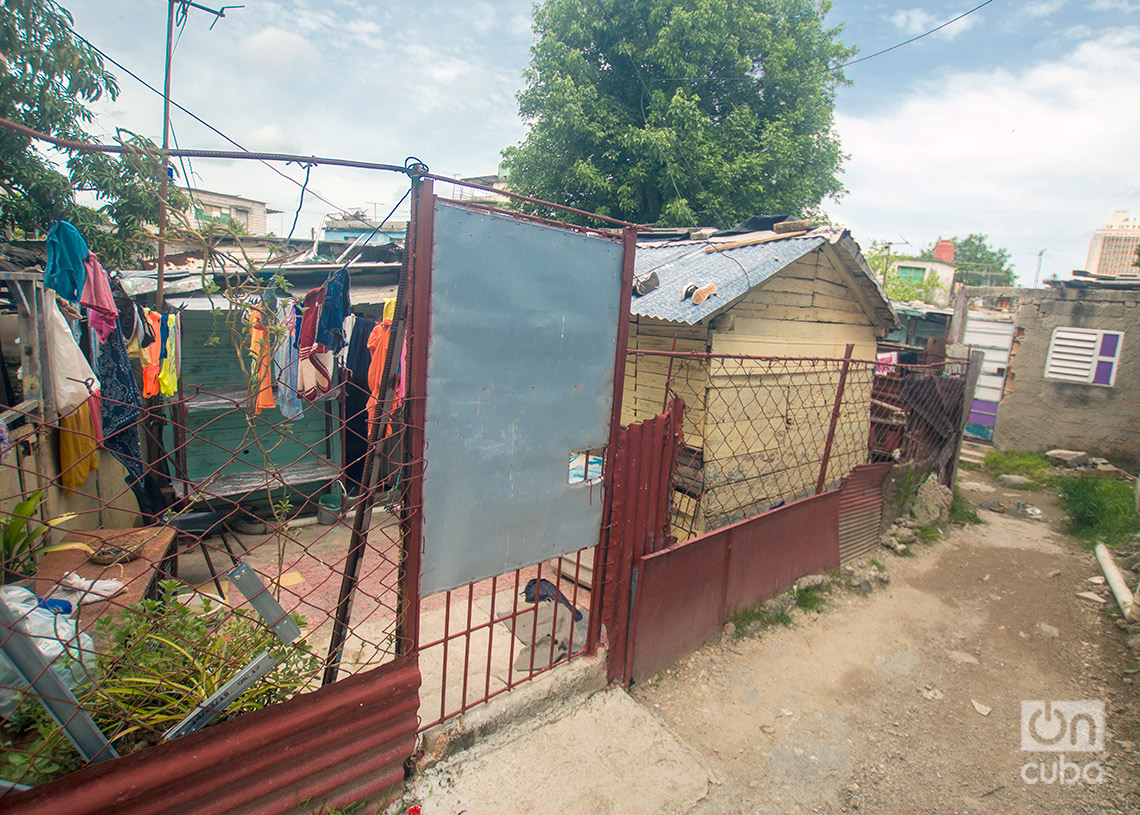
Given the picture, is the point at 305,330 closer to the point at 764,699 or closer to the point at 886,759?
the point at 764,699

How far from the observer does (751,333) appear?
5.38 meters

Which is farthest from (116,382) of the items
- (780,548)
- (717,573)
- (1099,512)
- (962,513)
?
(1099,512)

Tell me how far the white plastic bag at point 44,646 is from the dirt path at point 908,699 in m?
2.72

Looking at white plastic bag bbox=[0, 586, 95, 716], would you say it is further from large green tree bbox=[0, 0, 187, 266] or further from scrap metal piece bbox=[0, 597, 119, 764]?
large green tree bbox=[0, 0, 187, 266]

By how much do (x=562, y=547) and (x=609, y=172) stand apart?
12.9 metres

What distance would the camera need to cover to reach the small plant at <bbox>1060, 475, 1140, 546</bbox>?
6746 mm

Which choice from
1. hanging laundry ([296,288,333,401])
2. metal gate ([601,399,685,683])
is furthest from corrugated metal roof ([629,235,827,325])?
hanging laundry ([296,288,333,401])

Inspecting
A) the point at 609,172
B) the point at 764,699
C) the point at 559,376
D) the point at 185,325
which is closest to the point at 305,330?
the point at 185,325

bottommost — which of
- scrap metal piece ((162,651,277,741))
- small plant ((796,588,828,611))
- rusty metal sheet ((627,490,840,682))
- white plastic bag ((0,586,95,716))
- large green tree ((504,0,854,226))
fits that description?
small plant ((796,588,828,611))

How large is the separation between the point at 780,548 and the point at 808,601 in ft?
2.14

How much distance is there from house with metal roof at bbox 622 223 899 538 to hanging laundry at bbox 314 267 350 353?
2470 mm

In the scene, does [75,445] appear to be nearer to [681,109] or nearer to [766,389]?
[766,389]

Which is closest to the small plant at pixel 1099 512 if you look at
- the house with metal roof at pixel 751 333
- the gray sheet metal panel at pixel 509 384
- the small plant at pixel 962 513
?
the small plant at pixel 962 513

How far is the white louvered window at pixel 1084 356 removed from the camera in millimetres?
10211
